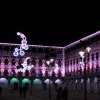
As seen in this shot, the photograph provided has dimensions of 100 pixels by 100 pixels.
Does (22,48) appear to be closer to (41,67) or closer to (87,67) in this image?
(41,67)

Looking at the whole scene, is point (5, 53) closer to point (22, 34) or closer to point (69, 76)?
point (22, 34)

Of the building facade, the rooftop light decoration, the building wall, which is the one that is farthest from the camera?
the building facade

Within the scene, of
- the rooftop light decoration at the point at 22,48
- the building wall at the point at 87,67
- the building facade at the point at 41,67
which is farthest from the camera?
the building facade at the point at 41,67

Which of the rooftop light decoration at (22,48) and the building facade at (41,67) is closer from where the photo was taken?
the rooftop light decoration at (22,48)

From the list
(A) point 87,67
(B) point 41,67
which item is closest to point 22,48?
(B) point 41,67

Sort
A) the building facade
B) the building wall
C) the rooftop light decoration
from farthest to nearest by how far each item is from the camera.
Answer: the building facade, the rooftop light decoration, the building wall

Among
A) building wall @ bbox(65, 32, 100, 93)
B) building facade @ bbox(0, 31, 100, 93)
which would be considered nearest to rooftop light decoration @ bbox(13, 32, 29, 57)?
building facade @ bbox(0, 31, 100, 93)

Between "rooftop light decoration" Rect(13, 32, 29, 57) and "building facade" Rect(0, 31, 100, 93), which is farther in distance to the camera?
"building facade" Rect(0, 31, 100, 93)

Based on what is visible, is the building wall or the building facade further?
the building facade

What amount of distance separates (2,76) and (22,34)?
1281 cm

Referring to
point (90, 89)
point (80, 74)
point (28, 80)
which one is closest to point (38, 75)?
point (28, 80)

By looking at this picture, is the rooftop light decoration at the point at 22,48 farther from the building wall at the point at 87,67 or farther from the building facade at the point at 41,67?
the building wall at the point at 87,67

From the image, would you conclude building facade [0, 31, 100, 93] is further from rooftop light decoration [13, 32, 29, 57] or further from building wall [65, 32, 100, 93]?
rooftop light decoration [13, 32, 29, 57]

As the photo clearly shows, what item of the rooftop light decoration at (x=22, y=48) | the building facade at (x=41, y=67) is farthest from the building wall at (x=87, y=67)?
the rooftop light decoration at (x=22, y=48)
